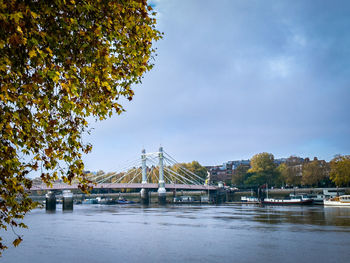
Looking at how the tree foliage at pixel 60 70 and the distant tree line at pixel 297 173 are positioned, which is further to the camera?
the distant tree line at pixel 297 173

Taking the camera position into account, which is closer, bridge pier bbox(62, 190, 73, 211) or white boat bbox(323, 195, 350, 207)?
white boat bbox(323, 195, 350, 207)

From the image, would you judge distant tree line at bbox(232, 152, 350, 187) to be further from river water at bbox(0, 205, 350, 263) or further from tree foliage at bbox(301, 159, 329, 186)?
river water at bbox(0, 205, 350, 263)

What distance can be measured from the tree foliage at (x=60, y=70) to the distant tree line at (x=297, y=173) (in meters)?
83.8

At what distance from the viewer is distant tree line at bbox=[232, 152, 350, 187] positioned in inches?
3246

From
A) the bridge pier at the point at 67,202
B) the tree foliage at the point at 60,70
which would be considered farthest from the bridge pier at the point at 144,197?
the tree foliage at the point at 60,70

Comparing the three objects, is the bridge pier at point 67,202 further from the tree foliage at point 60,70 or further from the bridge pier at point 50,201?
the tree foliage at point 60,70

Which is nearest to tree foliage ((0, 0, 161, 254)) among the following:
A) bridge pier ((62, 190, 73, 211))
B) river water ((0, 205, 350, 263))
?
river water ((0, 205, 350, 263))

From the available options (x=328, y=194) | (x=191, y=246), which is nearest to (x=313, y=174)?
(x=328, y=194)

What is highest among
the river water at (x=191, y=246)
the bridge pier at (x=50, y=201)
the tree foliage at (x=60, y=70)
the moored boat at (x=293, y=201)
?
the tree foliage at (x=60, y=70)

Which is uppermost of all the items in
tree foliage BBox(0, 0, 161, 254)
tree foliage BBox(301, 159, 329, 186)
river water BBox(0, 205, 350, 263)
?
tree foliage BBox(0, 0, 161, 254)

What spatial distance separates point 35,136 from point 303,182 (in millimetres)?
100826

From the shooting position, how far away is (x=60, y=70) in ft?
20.0

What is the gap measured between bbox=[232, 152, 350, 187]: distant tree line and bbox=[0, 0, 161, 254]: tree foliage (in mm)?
83776

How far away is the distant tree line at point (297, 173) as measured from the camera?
8244cm
